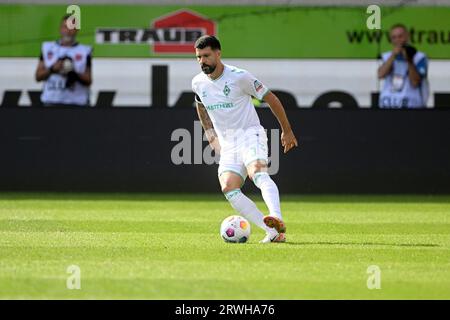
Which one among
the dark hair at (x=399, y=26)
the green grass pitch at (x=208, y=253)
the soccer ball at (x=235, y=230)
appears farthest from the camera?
the dark hair at (x=399, y=26)

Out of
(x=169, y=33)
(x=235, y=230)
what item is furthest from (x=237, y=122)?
(x=169, y=33)

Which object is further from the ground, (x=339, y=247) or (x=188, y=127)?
(x=188, y=127)

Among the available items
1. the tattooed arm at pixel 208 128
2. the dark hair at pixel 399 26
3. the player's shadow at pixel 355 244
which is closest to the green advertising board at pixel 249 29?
the dark hair at pixel 399 26

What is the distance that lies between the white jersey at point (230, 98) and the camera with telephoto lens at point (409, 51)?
853 centimetres

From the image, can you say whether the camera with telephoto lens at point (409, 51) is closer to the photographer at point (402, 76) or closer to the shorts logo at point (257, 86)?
the photographer at point (402, 76)

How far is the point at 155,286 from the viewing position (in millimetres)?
9211

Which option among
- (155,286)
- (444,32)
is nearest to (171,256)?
(155,286)

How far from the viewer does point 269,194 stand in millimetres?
12047

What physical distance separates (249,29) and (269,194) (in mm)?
9870

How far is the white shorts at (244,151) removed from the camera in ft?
40.8

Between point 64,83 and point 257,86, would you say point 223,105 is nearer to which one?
point 257,86
